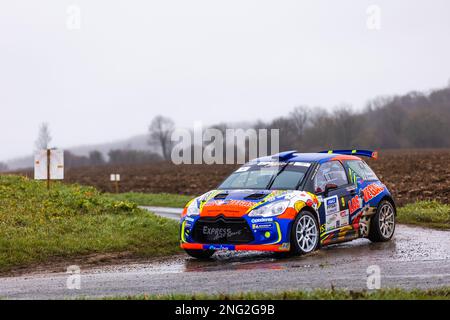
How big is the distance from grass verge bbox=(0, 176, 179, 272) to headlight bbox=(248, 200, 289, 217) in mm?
3162

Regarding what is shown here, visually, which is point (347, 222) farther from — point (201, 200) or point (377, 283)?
point (377, 283)

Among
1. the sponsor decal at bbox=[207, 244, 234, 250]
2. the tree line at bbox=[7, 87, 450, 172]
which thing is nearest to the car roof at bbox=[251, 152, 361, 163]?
the sponsor decal at bbox=[207, 244, 234, 250]

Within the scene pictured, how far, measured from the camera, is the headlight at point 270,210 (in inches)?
449

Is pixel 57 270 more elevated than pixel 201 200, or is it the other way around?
pixel 201 200

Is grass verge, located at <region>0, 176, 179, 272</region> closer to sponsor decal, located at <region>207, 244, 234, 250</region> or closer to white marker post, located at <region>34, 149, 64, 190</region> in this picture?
white marker post, located at <region>34, 149, 64, 190</region>

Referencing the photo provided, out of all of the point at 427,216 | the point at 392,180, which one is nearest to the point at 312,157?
the point at 427,216

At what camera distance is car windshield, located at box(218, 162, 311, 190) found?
12.4 meters

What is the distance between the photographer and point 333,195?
12.7m

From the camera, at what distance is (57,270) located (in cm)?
1171

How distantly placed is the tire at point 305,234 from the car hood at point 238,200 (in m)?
0.33
